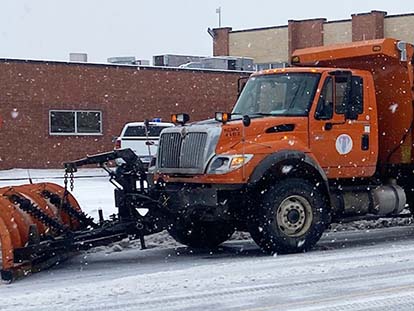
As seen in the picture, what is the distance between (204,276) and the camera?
10.7m

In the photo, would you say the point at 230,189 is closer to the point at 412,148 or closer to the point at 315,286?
the point at 315,286

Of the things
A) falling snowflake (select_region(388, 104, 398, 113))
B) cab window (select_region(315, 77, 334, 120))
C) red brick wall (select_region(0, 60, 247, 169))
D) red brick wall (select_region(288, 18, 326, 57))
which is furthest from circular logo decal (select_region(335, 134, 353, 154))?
red brick wall (select_region(288, 18, 326, 57))

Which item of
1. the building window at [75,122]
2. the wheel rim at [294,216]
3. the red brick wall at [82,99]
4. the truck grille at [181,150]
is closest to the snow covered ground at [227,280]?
the wheel rim at [294,216]

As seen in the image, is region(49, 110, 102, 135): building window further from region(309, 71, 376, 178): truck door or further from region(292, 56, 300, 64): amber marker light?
region(309, 71, 376, 178): truck door

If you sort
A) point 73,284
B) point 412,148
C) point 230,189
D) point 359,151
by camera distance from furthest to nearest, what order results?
1. point 412,148
2. point 359,151
3. point 230,189
4. point 73,284

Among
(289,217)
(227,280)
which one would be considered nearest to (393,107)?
(289,217)

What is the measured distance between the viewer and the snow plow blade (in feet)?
35.8

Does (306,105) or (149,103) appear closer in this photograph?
(306,105)

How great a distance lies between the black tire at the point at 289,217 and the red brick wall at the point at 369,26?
37.6m

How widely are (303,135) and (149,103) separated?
26.1 m

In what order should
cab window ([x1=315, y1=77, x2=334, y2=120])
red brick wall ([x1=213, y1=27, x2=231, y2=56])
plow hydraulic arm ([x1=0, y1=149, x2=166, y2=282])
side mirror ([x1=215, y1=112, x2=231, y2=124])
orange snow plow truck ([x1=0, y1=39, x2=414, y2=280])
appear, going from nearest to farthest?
plow hydraulic arm ([x1=0, y1=149, x2=166, y2=282]) → orange snow plow truck ([x1=0, y1=39, x2=414, y2=280]) → side mirror ([x1=215, y1=112, x2=231, y2=124]) → cab window ([x1=315, y1=77, x2=334, y2=120]) → red brick wall ([x1=213, y1=27, x2=231, y2=56])

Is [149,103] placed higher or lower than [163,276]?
higher

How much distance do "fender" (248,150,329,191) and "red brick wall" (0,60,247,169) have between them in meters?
24.2

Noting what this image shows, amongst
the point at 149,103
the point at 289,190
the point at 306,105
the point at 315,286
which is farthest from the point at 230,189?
the point at 149,103
